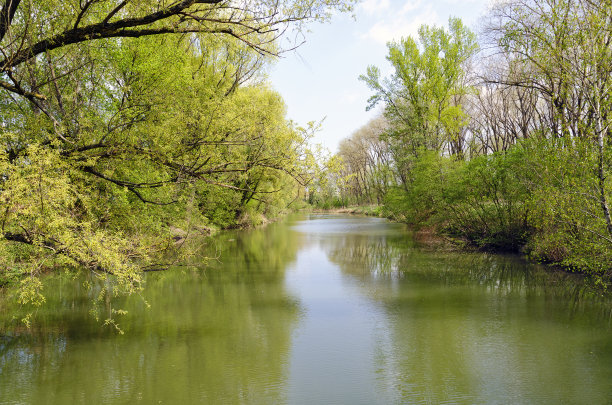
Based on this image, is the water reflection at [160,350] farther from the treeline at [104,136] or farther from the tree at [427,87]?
the tree at [427,87]

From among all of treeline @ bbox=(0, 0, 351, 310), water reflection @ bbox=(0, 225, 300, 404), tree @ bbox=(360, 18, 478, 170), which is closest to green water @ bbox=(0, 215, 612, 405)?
water reflection @ bbox=(0, 225, 300, 404)

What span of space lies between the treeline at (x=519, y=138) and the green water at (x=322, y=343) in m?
2.06

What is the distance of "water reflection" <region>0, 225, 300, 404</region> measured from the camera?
19.0ft

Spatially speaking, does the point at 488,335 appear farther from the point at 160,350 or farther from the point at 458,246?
the point at 458,246

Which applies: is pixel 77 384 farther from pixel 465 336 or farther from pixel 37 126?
pixel 465 336

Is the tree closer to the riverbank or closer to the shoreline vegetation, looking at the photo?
the riverbank

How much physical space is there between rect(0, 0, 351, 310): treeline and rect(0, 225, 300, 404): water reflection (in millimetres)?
1010

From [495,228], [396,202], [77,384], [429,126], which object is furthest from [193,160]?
[429,126]

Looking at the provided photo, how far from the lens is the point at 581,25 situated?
24.6 feet

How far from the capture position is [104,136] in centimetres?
705

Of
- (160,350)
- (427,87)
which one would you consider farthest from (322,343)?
(427,87)

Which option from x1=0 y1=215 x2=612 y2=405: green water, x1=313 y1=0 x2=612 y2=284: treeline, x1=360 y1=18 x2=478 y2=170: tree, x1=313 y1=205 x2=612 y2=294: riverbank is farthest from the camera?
x1=360 y1=18 x2=478 y2=170: tree

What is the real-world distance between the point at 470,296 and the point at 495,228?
6.54m

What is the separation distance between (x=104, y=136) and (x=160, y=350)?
3.74 meters
